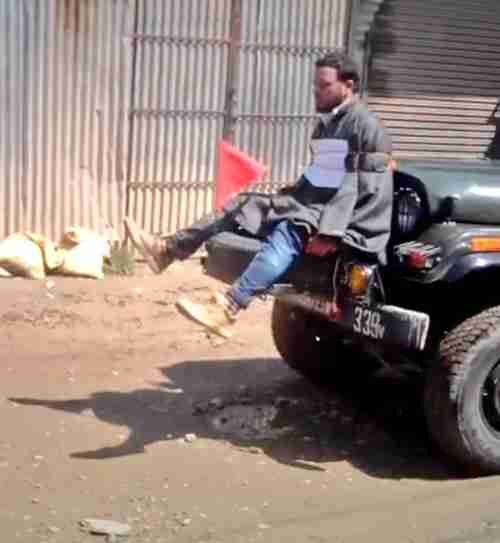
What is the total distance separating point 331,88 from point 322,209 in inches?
26.0

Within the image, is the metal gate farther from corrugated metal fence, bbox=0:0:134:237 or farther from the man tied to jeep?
the man tied to jeep

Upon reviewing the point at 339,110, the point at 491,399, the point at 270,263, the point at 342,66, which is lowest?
the point at 491,399

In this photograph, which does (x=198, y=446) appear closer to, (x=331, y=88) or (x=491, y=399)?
(x=491, y=399)

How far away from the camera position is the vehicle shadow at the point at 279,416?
5.79m

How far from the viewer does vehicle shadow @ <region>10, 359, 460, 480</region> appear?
579cm

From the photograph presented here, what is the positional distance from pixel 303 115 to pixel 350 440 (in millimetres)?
4711

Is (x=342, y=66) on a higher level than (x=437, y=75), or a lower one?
higher

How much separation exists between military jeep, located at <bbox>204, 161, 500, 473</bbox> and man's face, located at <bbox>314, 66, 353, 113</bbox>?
1.49 feet

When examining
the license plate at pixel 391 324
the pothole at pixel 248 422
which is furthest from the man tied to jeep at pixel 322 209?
the pothole at pixel 248 422

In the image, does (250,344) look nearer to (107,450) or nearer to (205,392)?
(205,392)

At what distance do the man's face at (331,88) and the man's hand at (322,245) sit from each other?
30.3 inches

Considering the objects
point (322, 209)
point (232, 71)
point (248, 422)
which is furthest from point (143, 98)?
point (322, 209)

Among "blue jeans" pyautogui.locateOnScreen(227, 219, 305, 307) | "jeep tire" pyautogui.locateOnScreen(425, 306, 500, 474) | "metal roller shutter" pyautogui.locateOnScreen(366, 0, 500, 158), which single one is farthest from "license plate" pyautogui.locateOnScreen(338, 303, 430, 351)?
"metal roller shutter" pyautogui.locateOnScreen(366, 0, 500, 158)

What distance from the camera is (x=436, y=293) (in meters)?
5.65
